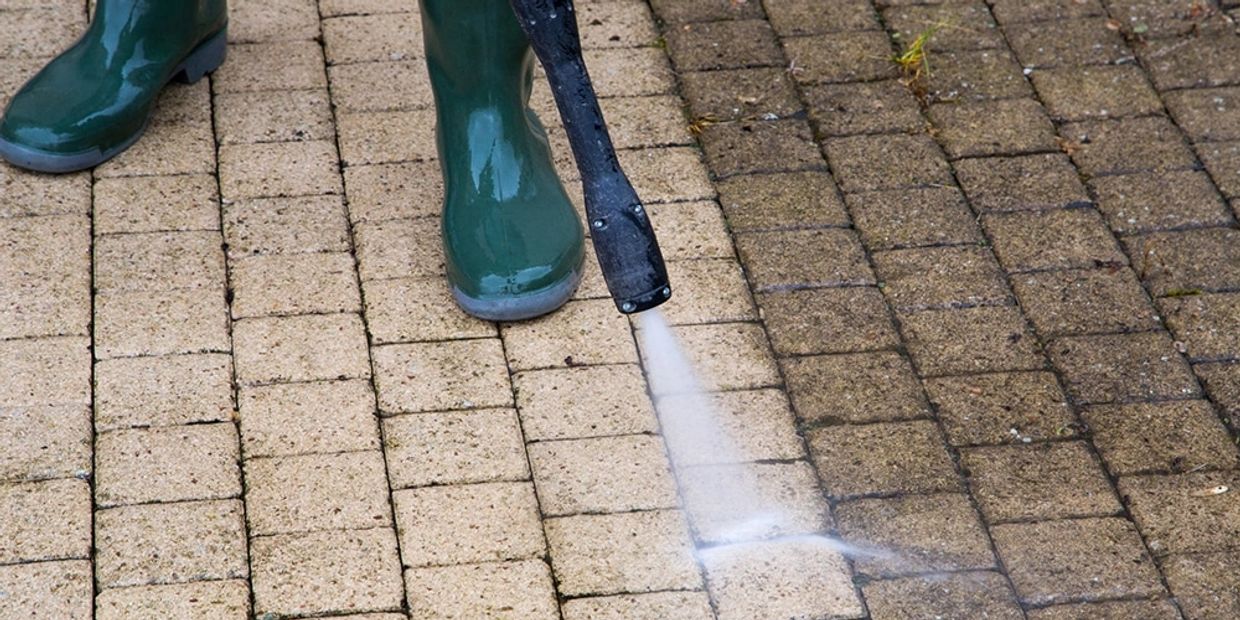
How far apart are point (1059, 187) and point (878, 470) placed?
96cm

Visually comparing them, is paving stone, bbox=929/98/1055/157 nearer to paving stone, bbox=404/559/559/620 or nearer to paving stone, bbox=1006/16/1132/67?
paving stone, bbox=1006/16/1132/67

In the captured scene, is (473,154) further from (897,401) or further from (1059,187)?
(1059,187)

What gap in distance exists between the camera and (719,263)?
10.6 ft

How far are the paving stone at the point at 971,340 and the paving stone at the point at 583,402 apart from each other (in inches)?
20.3

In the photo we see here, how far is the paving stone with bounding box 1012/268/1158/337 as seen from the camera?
312cm

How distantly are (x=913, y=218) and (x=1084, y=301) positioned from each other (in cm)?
38

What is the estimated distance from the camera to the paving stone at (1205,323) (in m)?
3.08

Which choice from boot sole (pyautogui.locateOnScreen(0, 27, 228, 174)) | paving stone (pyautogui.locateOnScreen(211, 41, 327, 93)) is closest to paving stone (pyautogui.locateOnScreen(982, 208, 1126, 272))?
paving stone (pyautogui.locateOnScreen(211, 41, 327, 93))

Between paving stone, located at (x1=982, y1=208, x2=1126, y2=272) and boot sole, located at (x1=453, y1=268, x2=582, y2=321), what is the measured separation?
87cm

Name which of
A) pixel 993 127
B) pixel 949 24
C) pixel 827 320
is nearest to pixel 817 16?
pixel 949 24

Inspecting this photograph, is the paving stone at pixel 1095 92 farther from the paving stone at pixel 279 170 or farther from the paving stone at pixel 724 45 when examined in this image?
the paving stone at pixel 279 170

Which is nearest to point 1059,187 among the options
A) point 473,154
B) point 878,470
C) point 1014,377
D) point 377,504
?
point 1014,377

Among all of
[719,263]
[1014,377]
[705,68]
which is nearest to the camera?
[1014,377]

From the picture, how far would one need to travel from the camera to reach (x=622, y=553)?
2.64m
